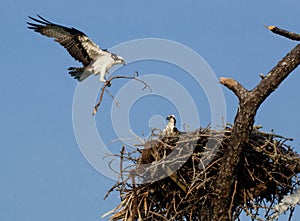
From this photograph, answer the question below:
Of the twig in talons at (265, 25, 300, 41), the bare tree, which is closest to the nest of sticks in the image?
the bare tree

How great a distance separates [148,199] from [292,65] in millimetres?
2645

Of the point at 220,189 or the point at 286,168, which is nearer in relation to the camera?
the point at 220,189

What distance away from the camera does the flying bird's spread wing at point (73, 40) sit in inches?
395

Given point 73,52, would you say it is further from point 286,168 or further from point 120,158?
point 286,168

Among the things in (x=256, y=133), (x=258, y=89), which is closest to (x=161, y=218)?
(x=256, y=133)

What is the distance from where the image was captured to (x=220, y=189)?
25.3ft

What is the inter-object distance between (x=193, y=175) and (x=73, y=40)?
3118 mm

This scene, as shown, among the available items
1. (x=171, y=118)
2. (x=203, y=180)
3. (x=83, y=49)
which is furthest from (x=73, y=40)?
(x=203, y=180)

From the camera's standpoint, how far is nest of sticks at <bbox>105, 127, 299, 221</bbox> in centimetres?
830

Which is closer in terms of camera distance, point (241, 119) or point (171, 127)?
point (241, 119)

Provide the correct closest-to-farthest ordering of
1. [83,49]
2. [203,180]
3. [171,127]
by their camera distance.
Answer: [203,180] → [171,127] → [83,49]

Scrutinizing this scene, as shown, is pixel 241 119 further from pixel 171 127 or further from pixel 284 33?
pixel 171 127

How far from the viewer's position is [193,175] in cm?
829

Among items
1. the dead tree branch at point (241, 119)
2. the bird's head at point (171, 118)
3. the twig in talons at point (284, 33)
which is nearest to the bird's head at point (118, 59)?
the bird's head at point (171, 118)
